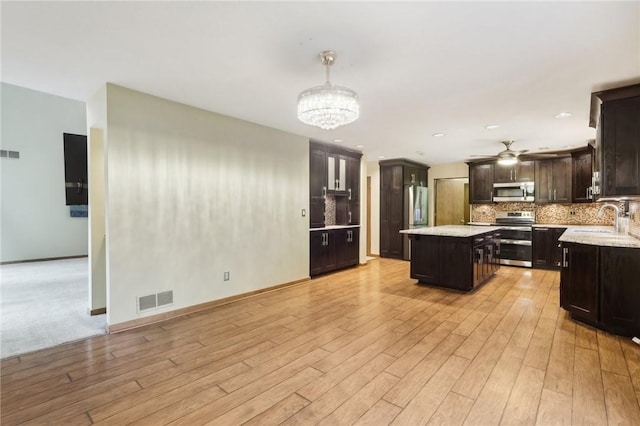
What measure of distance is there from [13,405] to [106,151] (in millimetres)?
2233

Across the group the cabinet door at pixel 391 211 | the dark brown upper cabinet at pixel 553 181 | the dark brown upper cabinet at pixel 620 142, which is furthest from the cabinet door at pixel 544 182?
the dark brown upper cabinet at pixel 620 142

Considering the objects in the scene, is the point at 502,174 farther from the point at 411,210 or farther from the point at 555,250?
the point at 411,210

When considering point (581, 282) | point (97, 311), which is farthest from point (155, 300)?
point (581, 282)

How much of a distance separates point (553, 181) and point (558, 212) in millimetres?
752

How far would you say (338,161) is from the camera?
6.21 meters

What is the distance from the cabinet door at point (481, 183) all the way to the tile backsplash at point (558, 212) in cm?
35

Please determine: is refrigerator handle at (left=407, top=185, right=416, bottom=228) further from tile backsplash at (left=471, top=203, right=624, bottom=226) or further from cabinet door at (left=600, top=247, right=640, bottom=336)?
cabinet door at (left=600, top=247, right=640, bottom=336)

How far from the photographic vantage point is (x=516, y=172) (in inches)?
270

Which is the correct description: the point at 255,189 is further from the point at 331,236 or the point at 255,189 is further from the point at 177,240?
the point at 331,236

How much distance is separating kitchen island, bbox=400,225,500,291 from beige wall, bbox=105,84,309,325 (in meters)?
2.07

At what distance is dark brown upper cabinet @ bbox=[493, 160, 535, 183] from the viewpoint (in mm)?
6715

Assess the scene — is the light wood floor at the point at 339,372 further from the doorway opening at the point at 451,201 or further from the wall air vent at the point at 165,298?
the doorway opening at the point at 451,201

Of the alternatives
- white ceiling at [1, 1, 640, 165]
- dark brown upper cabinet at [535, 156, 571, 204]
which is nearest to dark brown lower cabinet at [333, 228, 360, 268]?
white ceiling at [1, 1, 640, 165]

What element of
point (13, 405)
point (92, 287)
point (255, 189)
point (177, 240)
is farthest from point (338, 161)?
point (13, 405)
